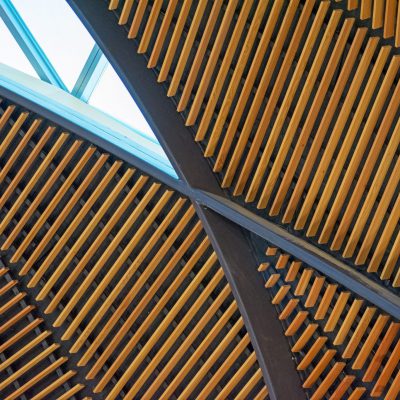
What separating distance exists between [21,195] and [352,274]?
313cm

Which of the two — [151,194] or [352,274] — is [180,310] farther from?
[352,274]

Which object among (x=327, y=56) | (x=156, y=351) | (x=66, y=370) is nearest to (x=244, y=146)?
(x=327, y=56)

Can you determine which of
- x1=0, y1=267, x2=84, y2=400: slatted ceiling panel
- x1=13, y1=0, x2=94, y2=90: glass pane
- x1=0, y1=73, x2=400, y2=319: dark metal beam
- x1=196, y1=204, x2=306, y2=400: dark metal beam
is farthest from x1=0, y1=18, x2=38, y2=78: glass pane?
x1=196, y1=204, x2=306, y2=400: dark metal beam

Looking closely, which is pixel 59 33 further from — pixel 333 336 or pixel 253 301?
pixel 333 336

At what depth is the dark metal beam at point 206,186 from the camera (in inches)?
280

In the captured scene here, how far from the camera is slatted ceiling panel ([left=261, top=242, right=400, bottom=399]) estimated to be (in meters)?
7.18

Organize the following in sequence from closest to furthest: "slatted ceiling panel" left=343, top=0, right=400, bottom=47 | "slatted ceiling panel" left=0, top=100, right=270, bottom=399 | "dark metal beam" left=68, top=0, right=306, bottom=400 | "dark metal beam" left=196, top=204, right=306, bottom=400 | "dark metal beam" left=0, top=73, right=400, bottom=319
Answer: "slatted ceiling panel" left=343, top=0, right=400, bottom=47 → "dark metal beam" left=0, top=73, right=400, bottom=319 → "dark metal beam" left=68, top=0, right=306, bottom=400 → "dark metal beam" left=196, top=204, right=306, bottom=400 → "slatted ceiling panel" left=0, top=100, right=270, bottom=399

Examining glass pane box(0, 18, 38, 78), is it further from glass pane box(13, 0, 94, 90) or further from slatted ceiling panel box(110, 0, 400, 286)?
slatted ceiling panel box(110, 0, 400, 286)

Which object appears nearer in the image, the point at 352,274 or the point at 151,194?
the point at 352,274

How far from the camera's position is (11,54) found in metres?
8.35

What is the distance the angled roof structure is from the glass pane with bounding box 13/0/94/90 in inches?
0.8

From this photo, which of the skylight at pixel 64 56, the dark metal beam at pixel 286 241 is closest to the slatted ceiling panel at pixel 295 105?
the dark metal beam at pixel 286 241

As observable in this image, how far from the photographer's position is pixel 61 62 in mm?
8234

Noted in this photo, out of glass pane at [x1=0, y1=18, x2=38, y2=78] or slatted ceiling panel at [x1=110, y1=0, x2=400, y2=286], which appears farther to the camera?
glass pane at [x1=0, y1=18, x2=38, y2=78]
